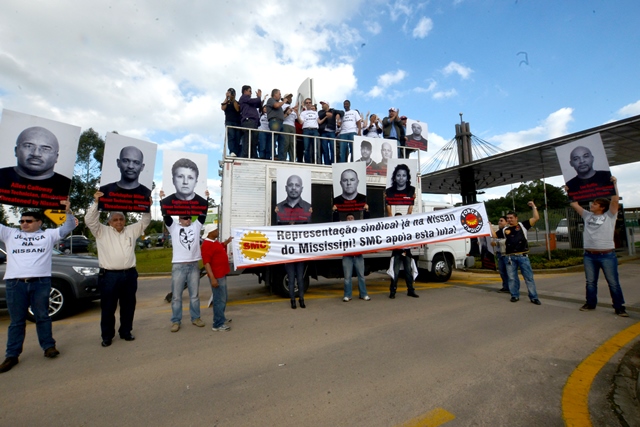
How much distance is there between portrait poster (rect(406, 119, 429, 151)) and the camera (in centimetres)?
1136

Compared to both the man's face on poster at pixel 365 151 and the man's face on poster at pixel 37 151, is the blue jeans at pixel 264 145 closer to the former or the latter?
the man's face on poster at pixel 365 151

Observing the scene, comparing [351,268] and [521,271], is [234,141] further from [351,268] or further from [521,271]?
[521,271]

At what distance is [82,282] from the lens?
609 cm

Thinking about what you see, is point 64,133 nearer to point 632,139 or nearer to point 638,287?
point 638,287

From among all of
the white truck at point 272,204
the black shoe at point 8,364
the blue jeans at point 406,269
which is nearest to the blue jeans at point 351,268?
the white truck at point 272,204

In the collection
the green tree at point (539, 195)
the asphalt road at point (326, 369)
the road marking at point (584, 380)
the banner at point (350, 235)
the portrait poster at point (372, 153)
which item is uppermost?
the green tree at point (539, 195)

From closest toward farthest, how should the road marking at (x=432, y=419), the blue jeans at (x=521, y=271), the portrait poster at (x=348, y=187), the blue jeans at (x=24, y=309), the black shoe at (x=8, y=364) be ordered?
the road marking at (x=432, y=419) < the black shoe at (x=8, y=364) < the blue jeans at (x=24, y=309) < the blue jeans at (x=521, y=271) < the portrait poster at (x=348, y=187)

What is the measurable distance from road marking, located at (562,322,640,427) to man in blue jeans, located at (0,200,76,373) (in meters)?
5.60

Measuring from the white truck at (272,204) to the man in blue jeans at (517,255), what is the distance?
2250 millimetres

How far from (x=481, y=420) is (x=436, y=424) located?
37 centimetres

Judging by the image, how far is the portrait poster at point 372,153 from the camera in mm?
8695

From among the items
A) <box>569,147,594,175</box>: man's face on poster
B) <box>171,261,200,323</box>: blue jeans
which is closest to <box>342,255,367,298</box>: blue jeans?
<box>171,261,200,323</box>: blue jeans

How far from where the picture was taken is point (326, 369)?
361cm

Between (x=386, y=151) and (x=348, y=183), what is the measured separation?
2174 millimetres
